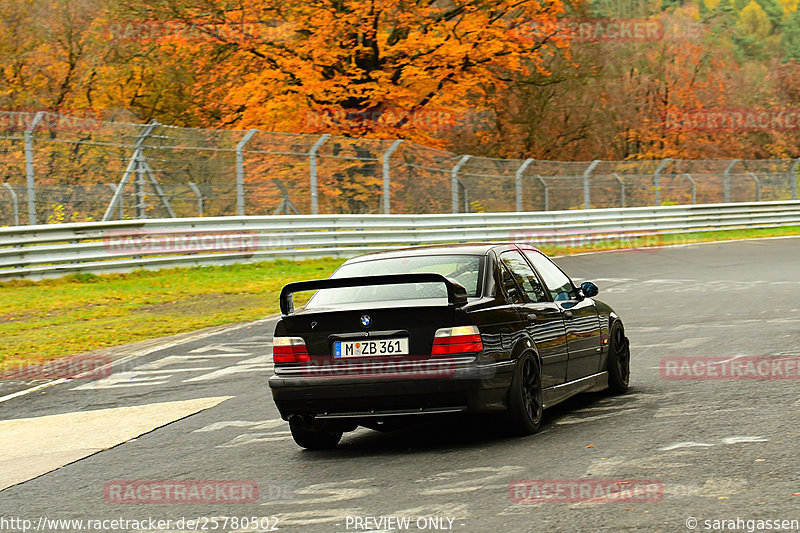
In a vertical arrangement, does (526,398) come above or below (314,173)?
below

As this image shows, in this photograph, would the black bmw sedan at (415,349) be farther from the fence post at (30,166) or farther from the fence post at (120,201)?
the fence post at (120,201)

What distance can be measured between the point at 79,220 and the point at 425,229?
29.7 ft

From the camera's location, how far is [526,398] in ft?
24.7

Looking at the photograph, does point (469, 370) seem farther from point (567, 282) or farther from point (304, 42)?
point (304, 42)

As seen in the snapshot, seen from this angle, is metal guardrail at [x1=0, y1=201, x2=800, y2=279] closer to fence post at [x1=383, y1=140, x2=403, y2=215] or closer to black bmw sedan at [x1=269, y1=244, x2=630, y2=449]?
fence post at [x1=383, y1=140, x2=403, y2=215]

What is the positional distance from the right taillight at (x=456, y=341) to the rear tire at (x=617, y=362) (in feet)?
8.23

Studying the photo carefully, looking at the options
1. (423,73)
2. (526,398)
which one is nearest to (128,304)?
(526,398)

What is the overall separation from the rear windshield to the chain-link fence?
12.9 metres

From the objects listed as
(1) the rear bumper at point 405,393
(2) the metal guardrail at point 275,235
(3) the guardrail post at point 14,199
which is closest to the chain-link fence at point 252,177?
(3) the guardrail post at point 14,199

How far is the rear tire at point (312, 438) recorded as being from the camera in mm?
7625

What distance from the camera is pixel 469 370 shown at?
7.02 metres

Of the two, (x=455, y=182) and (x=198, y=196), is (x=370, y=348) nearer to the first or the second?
(x=198, y=196)

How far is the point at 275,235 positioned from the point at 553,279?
15149 mm

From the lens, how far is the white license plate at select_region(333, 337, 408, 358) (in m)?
7.12
